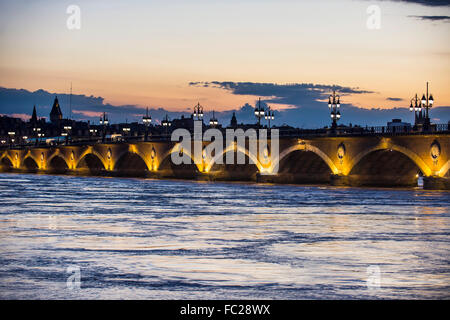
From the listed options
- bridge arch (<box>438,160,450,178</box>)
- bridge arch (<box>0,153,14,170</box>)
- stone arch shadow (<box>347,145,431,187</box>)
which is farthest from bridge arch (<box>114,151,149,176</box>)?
bridge arch (<box>438,160,450,178</box>)

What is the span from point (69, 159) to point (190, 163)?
31.3m

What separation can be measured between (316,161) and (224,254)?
186ft

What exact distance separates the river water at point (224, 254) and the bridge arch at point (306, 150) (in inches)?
1200

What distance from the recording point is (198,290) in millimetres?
13547

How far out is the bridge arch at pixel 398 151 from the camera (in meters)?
55.8

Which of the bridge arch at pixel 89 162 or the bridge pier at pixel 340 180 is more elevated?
the bridge arch at pixel 89 162

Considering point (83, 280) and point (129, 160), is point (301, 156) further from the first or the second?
point (83, 280)

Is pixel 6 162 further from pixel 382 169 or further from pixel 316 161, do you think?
pixel 382 169

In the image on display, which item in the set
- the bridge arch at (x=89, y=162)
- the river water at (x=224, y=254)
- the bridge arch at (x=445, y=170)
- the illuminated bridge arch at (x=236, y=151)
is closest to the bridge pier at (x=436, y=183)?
the bridge arch at (x=445, y=170)

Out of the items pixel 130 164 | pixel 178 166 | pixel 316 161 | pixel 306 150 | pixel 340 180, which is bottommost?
pixel 340 180

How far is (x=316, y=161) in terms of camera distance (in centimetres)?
7450

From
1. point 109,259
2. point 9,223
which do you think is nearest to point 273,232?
point 109,259

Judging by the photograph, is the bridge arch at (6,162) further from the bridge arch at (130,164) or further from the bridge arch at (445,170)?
the bridge arch at (445,170)

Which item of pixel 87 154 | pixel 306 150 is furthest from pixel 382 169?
pixel 87 154
